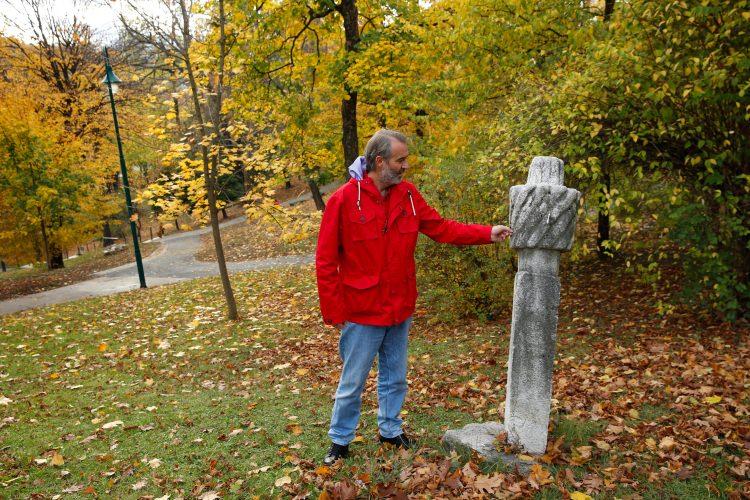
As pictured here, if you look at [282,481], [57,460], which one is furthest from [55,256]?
[282,481]

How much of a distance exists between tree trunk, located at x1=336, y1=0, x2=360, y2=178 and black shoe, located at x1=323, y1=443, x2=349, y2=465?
7.79 m

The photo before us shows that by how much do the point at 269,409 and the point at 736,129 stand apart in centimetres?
556

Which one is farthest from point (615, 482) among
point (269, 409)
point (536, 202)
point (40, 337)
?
point (40, 337)

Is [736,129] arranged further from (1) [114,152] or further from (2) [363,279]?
(1) [114,152]

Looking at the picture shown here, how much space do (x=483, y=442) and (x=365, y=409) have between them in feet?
5.25

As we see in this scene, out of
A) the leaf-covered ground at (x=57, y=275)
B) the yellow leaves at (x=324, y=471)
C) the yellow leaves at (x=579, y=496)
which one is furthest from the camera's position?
the leaf-covered ground at (x=57, y=275)

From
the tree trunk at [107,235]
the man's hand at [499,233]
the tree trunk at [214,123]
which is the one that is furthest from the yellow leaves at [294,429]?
the tree trunk at [107,235]

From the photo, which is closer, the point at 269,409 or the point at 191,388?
the point at 269,409

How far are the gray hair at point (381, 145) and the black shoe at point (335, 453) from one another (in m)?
1.94

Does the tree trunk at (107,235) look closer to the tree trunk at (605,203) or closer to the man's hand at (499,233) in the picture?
the tree trunk at (605,203)

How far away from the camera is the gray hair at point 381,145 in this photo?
318 cm

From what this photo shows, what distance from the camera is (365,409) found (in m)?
4.81

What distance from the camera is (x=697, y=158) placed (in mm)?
5230

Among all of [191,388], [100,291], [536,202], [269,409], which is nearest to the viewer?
[536,202]
